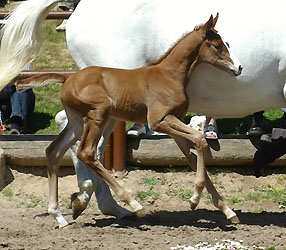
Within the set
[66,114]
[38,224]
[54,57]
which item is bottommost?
[54,57]

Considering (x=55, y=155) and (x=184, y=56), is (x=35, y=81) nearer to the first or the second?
(x=55, y=155)

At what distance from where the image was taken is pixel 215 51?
515 centimetres

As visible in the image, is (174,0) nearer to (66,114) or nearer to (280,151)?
(66,114)

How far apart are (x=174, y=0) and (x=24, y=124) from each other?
3251 millimetres

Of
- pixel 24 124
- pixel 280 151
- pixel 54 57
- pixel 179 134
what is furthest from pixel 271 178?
pixel 54 57

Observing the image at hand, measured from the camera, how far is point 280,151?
21.0 feet

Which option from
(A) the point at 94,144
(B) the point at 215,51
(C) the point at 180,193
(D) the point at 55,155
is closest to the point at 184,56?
(B) the point at 215,51

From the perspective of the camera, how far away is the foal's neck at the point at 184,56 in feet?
17.1

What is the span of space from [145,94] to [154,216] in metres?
1.20

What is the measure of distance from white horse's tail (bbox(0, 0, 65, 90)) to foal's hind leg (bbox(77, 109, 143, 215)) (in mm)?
837

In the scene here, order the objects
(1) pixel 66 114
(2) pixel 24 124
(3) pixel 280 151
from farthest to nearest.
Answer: (2) pixel 24 124
(3) pixel 280 151
(1) pixel 66 114

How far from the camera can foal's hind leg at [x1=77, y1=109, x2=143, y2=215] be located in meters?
5.01

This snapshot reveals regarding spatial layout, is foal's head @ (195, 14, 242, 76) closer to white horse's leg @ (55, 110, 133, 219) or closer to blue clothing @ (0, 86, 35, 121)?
white horse's leg @ (55, 110, 133, 219)

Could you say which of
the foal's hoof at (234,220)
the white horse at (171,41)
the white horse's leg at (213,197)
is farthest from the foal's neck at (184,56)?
the foal's hoof at (234,220)
